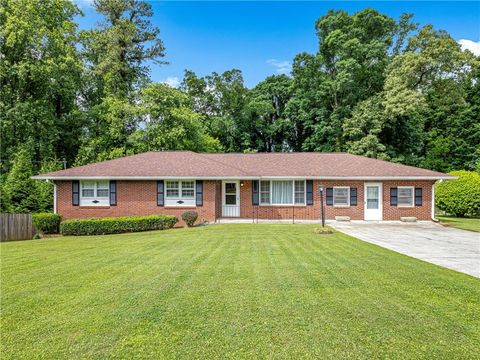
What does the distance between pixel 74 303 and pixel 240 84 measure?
33.1 metres

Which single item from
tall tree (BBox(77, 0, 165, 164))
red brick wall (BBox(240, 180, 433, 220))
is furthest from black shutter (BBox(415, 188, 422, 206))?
tall tree (BBox(77, 0, 165, 164))

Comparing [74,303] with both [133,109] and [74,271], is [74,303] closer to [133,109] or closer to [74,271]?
[74,271]

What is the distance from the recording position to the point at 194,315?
182 inches

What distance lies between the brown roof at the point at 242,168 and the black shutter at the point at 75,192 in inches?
22.1

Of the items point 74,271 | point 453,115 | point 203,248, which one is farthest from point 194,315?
point 453,115

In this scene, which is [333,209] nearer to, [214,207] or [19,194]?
[214,207]

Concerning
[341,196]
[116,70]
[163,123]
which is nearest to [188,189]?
[341,196]

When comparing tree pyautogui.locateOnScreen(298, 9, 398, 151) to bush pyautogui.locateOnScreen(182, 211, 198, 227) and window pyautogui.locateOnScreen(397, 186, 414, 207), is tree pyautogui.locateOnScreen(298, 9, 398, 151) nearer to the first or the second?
window pyautogui.locateOnScreen(397, 186, 414, 207)

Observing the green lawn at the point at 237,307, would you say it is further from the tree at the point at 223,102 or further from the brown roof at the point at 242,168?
the tree at the point at 223,102

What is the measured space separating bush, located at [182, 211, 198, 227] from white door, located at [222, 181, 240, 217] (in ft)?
9.91

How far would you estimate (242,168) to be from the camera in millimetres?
20469

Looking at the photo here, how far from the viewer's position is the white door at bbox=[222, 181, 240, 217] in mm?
19109

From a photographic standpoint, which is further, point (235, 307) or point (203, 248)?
point (203, 248)

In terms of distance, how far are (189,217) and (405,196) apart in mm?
12539
